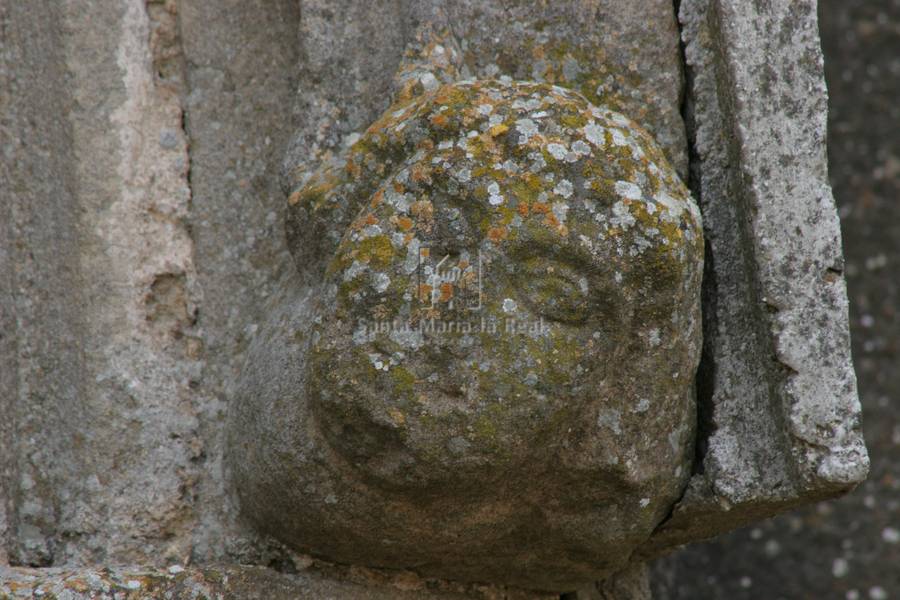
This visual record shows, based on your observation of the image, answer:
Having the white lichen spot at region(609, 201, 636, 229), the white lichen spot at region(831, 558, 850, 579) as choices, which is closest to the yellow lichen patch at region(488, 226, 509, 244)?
the white lichen spot at region(609, 201, 636, 229)

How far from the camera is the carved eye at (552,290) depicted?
1271 mm

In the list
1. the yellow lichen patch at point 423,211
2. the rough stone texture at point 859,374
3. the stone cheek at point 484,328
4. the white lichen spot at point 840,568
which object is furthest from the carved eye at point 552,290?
the white lichen spot at point 840,568

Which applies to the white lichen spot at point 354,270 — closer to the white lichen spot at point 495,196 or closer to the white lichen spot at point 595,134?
the white lichen spot at point 495,196

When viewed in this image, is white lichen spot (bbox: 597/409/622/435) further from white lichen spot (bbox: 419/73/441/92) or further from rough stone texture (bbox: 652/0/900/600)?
rough stone texture (bbox: 652/0/900/600)

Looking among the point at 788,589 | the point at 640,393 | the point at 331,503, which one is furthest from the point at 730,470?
the point at 788,589

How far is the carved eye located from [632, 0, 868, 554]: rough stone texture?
24 cm

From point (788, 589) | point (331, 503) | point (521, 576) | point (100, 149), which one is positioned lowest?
point (788, 589)

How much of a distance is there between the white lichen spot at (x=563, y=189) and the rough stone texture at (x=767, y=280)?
0.24 metres

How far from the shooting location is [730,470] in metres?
1.43

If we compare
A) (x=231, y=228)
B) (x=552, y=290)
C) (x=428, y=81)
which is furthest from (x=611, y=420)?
(x=231, y=228)

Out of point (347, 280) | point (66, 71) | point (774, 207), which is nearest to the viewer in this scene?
point (347, 280)

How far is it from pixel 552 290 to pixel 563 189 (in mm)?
97

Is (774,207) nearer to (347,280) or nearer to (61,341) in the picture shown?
(347,280)

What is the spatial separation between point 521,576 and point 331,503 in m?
0.29
